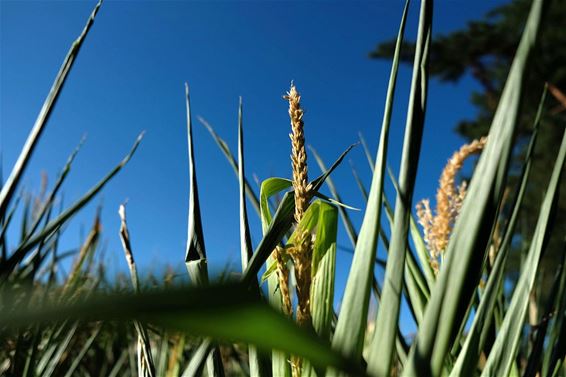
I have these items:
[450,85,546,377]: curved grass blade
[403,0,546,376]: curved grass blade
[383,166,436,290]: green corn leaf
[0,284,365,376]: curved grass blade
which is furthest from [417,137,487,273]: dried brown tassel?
[0,284,365,376]: curved grass blade

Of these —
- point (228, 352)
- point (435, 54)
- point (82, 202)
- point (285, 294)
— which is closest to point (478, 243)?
point (285, 294)

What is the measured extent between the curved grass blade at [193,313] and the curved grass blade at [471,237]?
0.63 ft

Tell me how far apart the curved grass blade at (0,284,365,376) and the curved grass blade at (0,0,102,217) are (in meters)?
0.44

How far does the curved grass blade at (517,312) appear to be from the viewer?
1.68 ft

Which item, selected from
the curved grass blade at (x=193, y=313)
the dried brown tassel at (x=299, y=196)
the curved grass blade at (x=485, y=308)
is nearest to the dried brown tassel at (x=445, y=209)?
the curved grass blade at (x=485, y=308)

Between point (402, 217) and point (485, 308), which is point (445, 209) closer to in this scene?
point (485, 308)

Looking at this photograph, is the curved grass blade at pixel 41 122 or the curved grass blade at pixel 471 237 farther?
the curved grass blade at pixel 41 122

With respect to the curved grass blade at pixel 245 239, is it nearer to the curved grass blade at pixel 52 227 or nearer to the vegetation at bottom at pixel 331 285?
the vegetation at bottom at pixel 331 285

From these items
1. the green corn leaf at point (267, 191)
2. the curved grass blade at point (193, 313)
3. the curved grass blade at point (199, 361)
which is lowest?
the curved grass blade at point (199, 361)

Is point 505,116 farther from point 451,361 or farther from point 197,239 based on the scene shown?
point 451,361

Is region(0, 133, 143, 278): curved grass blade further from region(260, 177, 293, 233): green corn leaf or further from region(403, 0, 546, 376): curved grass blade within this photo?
region(403, 0, 546, 376): curved grass blade

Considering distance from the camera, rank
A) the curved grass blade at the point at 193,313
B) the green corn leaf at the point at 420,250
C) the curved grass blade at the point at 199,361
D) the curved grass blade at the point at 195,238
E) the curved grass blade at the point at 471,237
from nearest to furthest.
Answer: the curved grass blade at the point at 193,313 < the curved grass blade at the point at 471,237 < the curved grass blade at the point at 199,361 < the curved grass blade at the point at 195,238 < the green corn leaf at the point at 420,250

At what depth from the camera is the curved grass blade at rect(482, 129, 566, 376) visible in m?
0.51

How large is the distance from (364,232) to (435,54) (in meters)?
11.7
